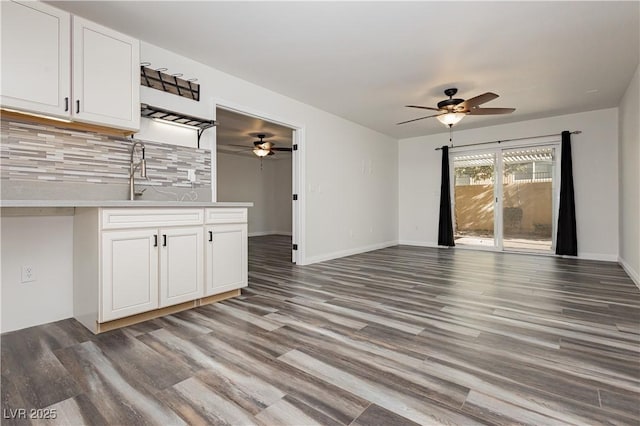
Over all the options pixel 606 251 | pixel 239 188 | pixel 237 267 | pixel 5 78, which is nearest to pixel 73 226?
pixel 5 78

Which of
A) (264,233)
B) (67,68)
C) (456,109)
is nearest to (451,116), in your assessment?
(456,109)

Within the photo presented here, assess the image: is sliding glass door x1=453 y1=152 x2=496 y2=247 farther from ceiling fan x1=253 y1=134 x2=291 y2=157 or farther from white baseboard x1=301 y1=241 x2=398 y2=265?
Answer: ceiling fan x1=253 y1=134 x2=291 y2=157

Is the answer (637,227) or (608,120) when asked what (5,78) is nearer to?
(637,227)

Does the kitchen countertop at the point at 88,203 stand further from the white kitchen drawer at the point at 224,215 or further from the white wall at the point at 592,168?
the white wall at the point at 592,168

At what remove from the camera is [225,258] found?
10.1 feet

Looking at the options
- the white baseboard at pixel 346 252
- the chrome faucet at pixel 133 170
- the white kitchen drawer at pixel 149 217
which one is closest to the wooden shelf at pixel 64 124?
the chrome faucet at pixel 133 170

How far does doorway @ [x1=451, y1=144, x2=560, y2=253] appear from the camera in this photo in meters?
6.00

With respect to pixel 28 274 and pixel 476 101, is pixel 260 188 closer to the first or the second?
pixel 476 101

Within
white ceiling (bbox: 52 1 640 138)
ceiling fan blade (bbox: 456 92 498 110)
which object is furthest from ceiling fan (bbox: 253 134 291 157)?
ceiling fan blade (bbox: 456 92 498 110)

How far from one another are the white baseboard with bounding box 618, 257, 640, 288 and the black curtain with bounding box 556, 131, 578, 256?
679mm

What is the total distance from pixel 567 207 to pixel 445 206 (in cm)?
209

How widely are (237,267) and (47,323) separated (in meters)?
1.51

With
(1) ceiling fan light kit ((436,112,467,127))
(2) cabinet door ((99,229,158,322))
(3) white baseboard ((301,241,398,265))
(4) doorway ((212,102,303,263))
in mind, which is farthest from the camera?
(4) doorway ((212,102,303,263))

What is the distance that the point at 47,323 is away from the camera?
248cm
